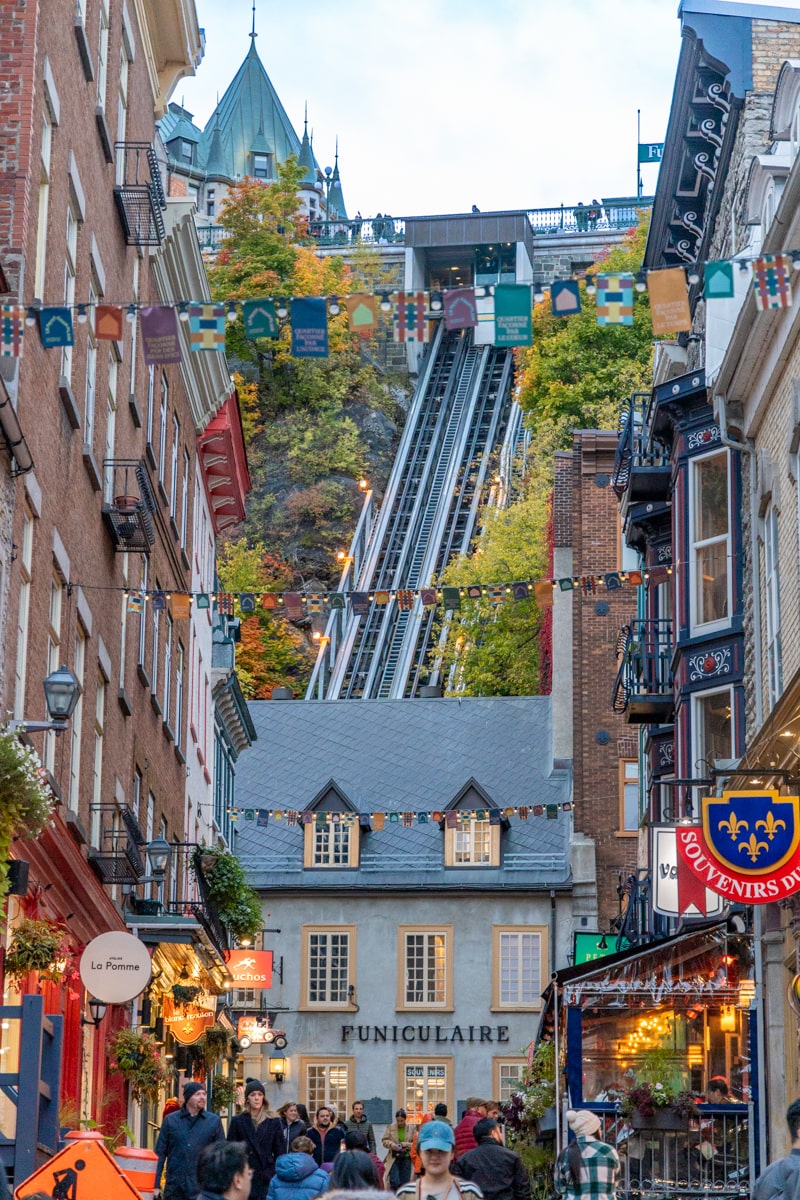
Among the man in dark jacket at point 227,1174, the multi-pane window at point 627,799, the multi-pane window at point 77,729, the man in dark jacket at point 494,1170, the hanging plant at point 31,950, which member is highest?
the multi-pane window at point 627,799

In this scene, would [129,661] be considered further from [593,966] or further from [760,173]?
[760,173]

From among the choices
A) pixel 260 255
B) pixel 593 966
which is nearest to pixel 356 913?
pixel 593 966

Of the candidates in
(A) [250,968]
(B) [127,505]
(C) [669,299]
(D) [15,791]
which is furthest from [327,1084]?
(C) [669,299]

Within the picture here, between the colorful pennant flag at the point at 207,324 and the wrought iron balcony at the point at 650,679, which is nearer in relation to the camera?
the colorful pennant flag at the point at 207,324

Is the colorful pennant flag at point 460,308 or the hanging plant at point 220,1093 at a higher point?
the colorful pennant flag at point 460,308

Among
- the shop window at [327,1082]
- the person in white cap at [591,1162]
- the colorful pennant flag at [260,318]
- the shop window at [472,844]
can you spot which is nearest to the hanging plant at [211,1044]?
the shop window at [327,1082]

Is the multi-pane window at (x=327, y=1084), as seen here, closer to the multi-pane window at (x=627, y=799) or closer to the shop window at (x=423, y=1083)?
the shop window at (x=423, y=1083)

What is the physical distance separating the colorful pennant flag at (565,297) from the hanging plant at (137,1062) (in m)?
12.5

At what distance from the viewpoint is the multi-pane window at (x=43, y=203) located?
60.7ft

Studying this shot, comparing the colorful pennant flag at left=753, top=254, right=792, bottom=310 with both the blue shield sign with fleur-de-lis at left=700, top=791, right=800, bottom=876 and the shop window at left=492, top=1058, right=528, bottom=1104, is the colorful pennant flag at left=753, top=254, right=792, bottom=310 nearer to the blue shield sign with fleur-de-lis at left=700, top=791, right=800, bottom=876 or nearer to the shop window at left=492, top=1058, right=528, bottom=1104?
the blue shield sign with fleur-de-lis at left=700, top=791, right=800, bottom=876

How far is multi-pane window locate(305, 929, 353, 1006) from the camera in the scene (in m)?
46.8

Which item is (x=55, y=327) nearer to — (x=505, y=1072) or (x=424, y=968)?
(x=505, y=1072)

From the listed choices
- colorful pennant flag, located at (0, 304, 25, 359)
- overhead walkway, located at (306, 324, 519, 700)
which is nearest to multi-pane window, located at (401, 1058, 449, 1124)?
overhead walkway, located at (306, 324, 519, 700)

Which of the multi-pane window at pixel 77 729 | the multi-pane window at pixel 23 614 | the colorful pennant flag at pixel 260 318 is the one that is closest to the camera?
the colorful pennant flag at pixel 260 318
